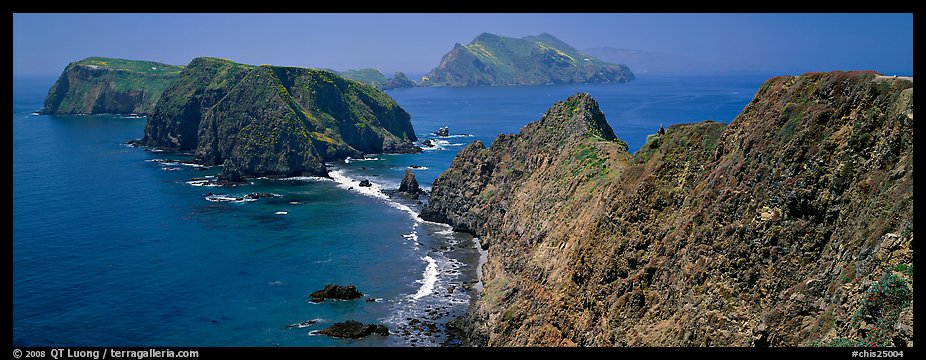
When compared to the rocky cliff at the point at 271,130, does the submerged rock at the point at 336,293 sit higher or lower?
lower

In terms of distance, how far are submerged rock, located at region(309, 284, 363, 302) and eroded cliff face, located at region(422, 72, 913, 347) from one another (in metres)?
19.4

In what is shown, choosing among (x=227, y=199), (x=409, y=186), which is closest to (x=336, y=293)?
(x=409, y=186)

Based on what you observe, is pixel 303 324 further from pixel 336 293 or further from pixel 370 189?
pixel 370 189

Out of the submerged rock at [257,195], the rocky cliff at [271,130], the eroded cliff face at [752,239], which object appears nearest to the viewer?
the eroded cliff face at [752,239]

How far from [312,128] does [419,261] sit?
99130 mm

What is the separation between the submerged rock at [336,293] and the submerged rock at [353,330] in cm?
797

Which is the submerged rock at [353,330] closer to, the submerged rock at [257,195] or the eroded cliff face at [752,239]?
the eroded cliff face at [752,239]

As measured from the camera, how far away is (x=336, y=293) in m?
78.2

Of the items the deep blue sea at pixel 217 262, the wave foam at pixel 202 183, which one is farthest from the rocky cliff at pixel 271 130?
the deep blue sea at pixel 217 262

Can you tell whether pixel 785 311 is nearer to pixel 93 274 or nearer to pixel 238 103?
pixel 93 274

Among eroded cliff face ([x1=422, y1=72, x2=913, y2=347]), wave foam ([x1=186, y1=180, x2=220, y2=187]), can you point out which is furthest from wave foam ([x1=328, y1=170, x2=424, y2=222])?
eroded cliff face ([x1=422, y1=72, x2=913, y2=347])

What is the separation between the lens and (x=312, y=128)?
600 feet

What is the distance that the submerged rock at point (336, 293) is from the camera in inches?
3068
